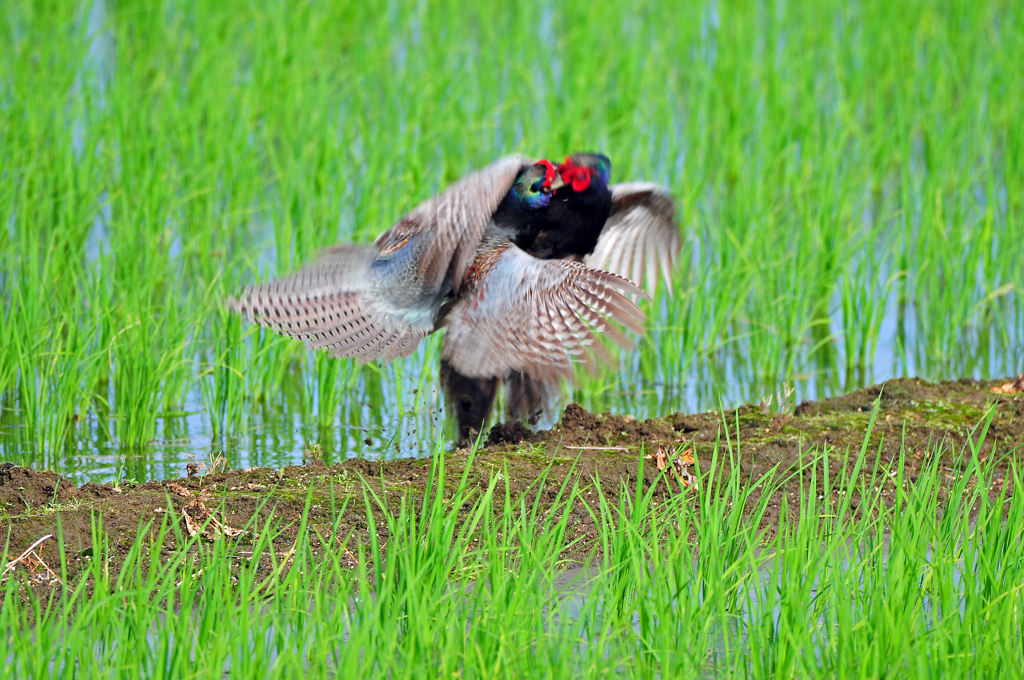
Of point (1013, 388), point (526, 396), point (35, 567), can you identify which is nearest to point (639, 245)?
point (526, 396)

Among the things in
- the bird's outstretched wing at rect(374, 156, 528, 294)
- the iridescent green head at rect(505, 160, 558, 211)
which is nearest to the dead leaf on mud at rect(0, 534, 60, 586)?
A: the bird's outstretched wing at rect(374, 156, 528, 294)

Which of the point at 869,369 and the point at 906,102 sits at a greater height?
the point at 906,102

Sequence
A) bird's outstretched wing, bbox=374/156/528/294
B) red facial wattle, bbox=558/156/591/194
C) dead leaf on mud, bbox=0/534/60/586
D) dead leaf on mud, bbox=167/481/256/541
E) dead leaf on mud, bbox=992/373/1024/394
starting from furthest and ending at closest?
dead leaf on mud, bbox=992/373/1024/394
red facial wattle, bbox=558/156/591/194
bird's outstretched wing, bbox=374/156/528/294
dead leaf on mud, bbox=167/481/256/541
dead leaf on mud, bbox=0/534/60/586

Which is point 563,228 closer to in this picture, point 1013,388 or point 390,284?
point 390,284

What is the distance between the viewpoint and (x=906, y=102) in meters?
7.55

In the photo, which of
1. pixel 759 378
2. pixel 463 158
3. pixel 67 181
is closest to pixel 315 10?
pixel 463 158

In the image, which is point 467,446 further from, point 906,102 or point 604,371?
point 906,102

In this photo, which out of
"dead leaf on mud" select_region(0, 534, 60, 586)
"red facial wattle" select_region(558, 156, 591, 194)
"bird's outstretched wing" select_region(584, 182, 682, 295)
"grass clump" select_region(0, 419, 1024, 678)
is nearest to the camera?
"grass clump" select_region(0, 419, 1024, 678)

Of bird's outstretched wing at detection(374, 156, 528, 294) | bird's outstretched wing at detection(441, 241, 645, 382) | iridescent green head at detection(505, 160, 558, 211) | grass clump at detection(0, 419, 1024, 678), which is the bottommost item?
grass clump at detection(0, 419, 1024, 678)

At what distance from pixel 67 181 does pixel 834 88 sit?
5.24 metres

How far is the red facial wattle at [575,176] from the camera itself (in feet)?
14.6

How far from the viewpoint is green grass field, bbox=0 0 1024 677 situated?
2.72 metres

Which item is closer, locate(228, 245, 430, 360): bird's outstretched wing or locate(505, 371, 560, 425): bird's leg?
locate(228, 245, 430, 360): bird's outstretched wing

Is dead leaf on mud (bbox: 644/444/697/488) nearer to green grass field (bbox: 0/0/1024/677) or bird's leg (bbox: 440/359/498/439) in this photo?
green grass field (bbox: 0/0/1024/677)
